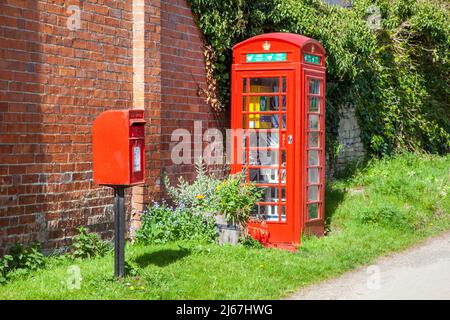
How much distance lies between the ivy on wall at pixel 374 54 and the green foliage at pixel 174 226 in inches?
101

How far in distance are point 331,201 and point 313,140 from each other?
215cm

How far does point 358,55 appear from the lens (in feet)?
48.5

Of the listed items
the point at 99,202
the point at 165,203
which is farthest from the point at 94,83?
the point at 165,203

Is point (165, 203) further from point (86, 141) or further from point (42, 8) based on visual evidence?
point (42, 8)

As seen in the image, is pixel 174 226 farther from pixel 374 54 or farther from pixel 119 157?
pixel 374 54

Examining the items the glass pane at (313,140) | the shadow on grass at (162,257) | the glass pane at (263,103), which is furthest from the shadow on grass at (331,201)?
the shadow on grass at (162,257)

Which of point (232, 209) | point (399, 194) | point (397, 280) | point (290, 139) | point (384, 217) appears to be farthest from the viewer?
point (399, 194)

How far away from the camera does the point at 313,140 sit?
429 inches

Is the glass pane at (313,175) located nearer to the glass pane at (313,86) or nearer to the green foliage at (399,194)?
the green foliage at (399,194)

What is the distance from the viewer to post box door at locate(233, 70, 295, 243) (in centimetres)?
1037

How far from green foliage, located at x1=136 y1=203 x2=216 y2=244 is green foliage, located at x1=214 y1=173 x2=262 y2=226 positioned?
0.22 metres

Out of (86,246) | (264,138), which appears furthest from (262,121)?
(86,246)

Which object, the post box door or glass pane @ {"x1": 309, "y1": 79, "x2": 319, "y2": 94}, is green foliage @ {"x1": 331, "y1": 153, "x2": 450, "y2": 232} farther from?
glass pane @ {"x1": 309, "y1": 79, "x2": 319, "y2": 94}
